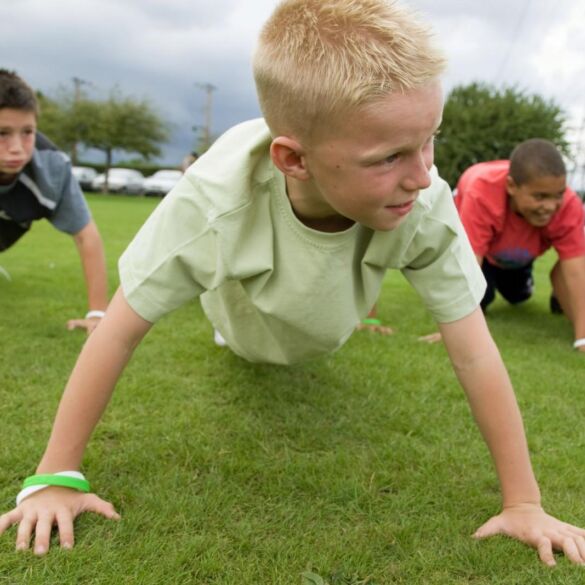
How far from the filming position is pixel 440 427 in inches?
109

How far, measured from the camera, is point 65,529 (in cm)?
183

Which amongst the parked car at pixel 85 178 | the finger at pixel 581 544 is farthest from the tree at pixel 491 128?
the finger at pixel 581 544

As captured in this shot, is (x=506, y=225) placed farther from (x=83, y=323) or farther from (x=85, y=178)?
(x=85, y=178)

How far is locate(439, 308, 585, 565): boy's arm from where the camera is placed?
76.0 inches

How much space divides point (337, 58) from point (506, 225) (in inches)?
136

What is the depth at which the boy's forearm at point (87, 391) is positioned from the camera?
6.32 feet

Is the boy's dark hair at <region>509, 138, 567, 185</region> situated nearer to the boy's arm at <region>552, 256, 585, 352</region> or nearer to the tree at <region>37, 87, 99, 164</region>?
the boy's arm at <region>552, 256, 585, 352</region>

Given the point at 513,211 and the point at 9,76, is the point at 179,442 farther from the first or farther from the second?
the point at 513,211

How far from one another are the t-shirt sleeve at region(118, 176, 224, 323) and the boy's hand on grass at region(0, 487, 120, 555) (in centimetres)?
58

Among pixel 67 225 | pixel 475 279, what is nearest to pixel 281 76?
pixel 475 279

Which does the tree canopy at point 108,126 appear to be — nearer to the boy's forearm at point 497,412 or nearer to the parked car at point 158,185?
the parked car at point 158,185

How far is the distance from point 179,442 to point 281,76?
4.72ft

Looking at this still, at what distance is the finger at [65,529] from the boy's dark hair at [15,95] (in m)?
2.76

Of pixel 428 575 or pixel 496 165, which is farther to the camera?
pixel 496 165
